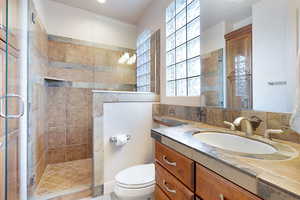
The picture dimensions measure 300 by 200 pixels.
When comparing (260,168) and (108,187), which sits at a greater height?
(260,168)

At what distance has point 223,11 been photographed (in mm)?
1243

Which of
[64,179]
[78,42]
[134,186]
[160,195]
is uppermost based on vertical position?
[78,42]

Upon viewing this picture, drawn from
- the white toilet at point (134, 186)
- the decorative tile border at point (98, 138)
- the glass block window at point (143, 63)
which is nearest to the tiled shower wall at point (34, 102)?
the decorative tile border at point (98, 138)

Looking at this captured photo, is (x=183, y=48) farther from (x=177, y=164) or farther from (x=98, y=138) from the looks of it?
(x=98, y=138)

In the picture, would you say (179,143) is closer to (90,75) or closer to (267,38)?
(267,38)

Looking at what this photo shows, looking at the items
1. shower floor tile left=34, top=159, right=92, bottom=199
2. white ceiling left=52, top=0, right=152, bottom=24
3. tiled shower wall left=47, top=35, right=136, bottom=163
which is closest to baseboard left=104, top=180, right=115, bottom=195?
shower floor tile left=34, top=159, right=92, bottom=199

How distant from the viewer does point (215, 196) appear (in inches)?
22.3

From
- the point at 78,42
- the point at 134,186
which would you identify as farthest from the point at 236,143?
the point at 78,42

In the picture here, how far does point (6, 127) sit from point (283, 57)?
1864 millimetres

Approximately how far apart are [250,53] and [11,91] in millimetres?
1830

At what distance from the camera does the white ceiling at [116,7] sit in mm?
2262

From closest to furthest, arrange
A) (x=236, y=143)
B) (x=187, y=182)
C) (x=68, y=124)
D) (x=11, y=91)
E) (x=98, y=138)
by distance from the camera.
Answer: (x=187, y=182), (x=236, y=143), (x=11, y=91), (x=98, y=138), (x=68, y=124)

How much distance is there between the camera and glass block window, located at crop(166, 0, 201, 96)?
1.49 metres

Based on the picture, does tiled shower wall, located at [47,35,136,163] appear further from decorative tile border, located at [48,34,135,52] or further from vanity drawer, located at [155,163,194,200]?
vanity drawer, located at [155,163,194,200]
